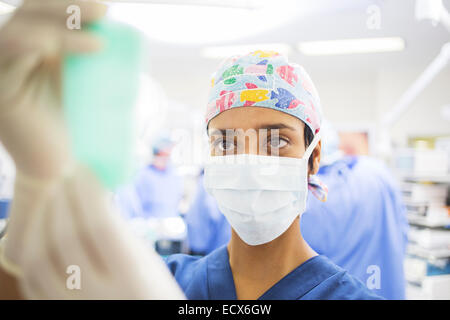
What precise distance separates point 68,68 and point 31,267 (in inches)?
15.3

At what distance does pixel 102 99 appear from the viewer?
1.82 feet

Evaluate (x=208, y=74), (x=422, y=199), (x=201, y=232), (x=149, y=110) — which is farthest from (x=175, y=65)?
(x=422, y=199)

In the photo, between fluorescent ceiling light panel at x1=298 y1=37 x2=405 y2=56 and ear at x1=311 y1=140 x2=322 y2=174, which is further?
fluorescent ceiling light panel at x1=298 y1=37 x2=405 y2=56

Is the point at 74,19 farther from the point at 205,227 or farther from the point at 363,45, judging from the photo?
the point at 205,227

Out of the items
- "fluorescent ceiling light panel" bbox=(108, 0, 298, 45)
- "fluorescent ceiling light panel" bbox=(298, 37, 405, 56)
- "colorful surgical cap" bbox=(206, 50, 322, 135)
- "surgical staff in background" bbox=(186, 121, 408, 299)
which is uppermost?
"fluorescent ceiling light panel" bbox=(108, 0, 298, 45)

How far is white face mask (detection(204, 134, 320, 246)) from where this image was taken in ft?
2.24

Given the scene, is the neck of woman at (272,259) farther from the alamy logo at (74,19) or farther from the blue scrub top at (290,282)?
the alamy logo at (74,19)

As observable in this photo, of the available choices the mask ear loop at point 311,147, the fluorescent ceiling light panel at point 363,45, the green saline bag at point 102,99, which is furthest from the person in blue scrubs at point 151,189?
the fluorescent ceiling light panel at point 363,45

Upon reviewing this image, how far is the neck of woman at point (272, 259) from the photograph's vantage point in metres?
0.72

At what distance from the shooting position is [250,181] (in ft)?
2.24

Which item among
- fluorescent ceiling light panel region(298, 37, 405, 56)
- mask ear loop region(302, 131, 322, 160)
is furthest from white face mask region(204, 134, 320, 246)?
fluorescent ceiling light panel region(298, 37, 405, 56)

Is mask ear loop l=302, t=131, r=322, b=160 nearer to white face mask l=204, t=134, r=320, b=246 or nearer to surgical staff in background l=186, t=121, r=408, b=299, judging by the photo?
white face mask l=204, t=134, r=320, b=246

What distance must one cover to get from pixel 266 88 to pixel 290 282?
0.45m

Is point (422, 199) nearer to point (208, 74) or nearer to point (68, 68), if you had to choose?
point (208, 74)
